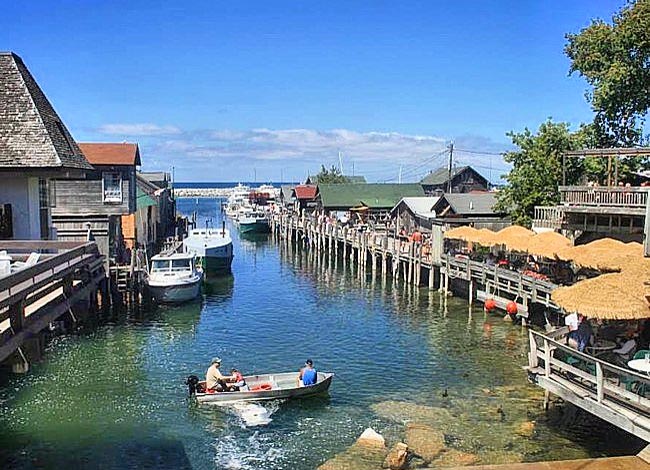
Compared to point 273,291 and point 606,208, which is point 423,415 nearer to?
point 606,208

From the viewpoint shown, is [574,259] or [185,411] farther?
[574,259]

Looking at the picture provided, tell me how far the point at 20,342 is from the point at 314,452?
8648 mm

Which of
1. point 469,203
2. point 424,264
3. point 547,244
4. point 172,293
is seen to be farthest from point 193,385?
point 469,203

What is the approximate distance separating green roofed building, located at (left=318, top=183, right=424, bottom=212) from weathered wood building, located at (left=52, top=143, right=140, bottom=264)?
127 ft

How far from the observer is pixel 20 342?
11.6 meters

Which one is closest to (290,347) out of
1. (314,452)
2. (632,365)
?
(314,452)

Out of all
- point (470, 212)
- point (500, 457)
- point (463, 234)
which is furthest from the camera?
point (470, 212)

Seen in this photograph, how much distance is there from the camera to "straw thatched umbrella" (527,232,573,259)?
29.4 metres

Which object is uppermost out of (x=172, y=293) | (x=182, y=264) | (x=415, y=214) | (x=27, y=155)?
(x=27, y=155)

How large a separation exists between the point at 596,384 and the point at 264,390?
1033cm

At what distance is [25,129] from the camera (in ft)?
63.1

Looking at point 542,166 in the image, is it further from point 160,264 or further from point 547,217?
point 160,264

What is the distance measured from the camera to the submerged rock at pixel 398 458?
52.5ft

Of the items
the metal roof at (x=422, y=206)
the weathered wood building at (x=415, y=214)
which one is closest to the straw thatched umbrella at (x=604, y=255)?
the weathered wood building at (x=415, y=214)
